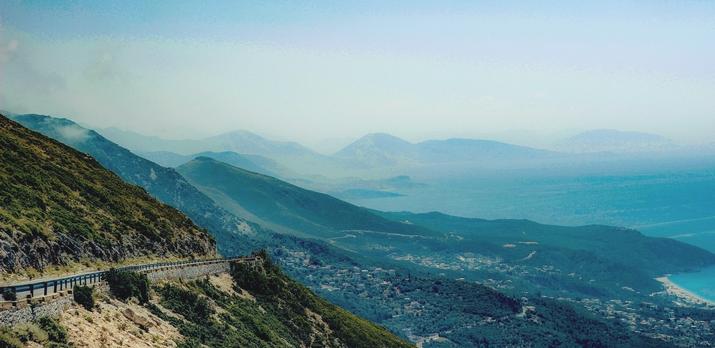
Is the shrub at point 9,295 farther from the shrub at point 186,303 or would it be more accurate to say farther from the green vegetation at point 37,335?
the shrub at point 186,303

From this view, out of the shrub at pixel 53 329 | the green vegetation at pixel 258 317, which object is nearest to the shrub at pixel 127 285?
the green vegetation at pixel 258 317

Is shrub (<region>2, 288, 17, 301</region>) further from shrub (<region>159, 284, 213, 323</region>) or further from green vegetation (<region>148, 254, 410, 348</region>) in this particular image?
shrub (<region>159, 284, 213, 323</region>)

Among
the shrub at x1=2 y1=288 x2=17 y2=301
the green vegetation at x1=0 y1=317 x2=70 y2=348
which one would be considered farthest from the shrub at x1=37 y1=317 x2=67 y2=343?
the shrub at x1=2 y1=288 x2=17 y2=301

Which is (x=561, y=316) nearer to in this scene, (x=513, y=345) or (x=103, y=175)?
(x=513, y=345)

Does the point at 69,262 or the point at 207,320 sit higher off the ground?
the point at 69,262

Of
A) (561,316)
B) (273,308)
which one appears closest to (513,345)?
(561,316)

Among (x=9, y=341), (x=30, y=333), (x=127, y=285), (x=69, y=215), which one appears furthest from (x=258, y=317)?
(x=9, y=341)
